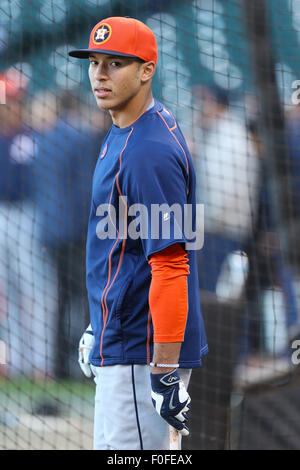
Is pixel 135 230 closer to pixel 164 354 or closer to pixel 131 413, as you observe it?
pixel 164 354

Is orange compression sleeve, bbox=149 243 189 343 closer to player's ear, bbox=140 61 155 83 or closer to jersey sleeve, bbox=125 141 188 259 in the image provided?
jersey sleeve, bbox=125 141 188 259

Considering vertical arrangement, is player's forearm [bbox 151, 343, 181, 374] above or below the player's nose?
below

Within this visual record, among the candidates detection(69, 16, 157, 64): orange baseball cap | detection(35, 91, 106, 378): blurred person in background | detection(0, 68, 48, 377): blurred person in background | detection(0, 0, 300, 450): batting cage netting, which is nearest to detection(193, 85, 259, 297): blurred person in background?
detection(0, 0, 300, 450): batting cage netting

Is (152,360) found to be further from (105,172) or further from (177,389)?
(105,172)

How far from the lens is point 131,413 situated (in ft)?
6.17

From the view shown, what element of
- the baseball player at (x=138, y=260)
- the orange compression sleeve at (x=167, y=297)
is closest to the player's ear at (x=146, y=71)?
the baseball player at (x=138, y=260)

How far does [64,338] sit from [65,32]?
5.29 feet

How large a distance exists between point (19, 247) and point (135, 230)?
2274 mm

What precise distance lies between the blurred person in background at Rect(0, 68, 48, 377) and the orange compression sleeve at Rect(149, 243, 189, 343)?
2.16 meters

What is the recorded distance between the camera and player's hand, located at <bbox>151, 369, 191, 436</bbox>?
177 cm

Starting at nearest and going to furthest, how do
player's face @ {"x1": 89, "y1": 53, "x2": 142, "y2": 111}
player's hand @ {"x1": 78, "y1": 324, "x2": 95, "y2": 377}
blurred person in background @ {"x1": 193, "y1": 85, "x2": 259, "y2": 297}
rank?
player's face @ {"x1": 89, "y1": 53, "x2": 142, "y2": 111}
player's hand @ {"x1": 78, "y1": 324, "x2": 95, "y2": 377}
blurred person in background @ {"x1": 193, "y1": 85, "x2": 259, "y2": 297}

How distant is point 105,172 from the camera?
191cm

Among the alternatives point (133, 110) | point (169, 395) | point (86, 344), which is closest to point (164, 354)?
point (169, 395)

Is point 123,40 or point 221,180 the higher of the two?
point 123,40
